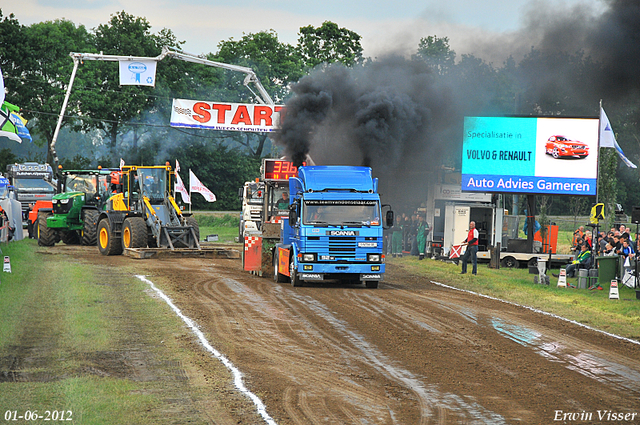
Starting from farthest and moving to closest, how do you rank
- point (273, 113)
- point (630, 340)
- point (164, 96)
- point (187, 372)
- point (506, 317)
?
1. point (164, 96)
2. point (273, 113)
3. point (506, 317)
4. point (630, 340)
5. point (187, 372)

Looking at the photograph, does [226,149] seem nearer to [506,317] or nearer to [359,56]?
[359,56]

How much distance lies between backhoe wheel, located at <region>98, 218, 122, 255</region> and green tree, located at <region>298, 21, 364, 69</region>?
4281 cm

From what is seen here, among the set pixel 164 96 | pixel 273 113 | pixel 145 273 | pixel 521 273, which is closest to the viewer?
pixel 145 273

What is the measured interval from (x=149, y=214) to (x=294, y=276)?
1006cm


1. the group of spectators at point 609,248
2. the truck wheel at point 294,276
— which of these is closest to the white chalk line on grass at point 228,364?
the truck wheel at point 294,276

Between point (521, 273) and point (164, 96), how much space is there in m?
41.8

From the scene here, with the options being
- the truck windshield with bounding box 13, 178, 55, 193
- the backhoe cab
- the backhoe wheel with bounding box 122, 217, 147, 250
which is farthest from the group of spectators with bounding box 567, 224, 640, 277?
the truck windshield with bounding box 13, 178, 55, 193

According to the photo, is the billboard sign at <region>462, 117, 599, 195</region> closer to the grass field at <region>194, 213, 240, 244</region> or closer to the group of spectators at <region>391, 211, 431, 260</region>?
the group of spectators at <region>391, 211, 431, 260</region>

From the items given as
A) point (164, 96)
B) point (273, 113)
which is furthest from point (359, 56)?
point (273, 113)

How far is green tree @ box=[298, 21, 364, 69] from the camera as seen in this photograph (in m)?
69.4

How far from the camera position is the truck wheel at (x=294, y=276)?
63.5 feet

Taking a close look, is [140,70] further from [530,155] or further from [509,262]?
[509,262]

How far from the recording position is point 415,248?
3334 centimetres

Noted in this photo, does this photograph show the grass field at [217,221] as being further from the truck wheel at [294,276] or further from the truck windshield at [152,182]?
the truck wheel at [294,276]
